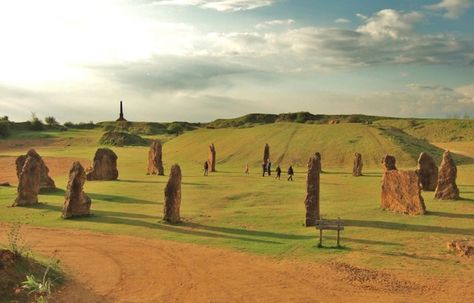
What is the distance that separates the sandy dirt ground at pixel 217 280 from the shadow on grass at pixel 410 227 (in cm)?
633

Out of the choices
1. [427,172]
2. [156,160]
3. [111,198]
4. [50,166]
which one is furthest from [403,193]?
[50,166]

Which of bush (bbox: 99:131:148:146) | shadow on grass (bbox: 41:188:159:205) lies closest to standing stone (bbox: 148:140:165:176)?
shadow on grass (bbox: 41:188:159:205)

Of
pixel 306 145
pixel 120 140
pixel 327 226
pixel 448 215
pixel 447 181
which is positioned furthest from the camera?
pixel 120 140

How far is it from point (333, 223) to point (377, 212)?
7.19 meters

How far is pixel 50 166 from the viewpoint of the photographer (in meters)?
67.2

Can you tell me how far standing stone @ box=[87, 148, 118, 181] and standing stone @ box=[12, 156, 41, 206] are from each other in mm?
13989

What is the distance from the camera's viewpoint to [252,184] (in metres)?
43.4

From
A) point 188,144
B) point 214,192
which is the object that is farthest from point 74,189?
point 188,144

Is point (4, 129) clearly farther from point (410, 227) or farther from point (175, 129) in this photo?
point (410, 227)

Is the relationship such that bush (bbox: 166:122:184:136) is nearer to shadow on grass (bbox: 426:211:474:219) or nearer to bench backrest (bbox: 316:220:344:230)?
Answer: shadow on grass (bbox: 426:211:474:219)

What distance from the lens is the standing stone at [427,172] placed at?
124 ft

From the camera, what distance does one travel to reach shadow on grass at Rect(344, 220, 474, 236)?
24.1 meters

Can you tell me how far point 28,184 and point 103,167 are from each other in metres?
14.5

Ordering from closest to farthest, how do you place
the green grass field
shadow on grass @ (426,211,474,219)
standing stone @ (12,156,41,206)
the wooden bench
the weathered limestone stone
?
the weathered limestone stone
the green grass field
the wooden bench
shadow on grass @ (426,211,474,219)
standing stone @ (12,156,41,206)
